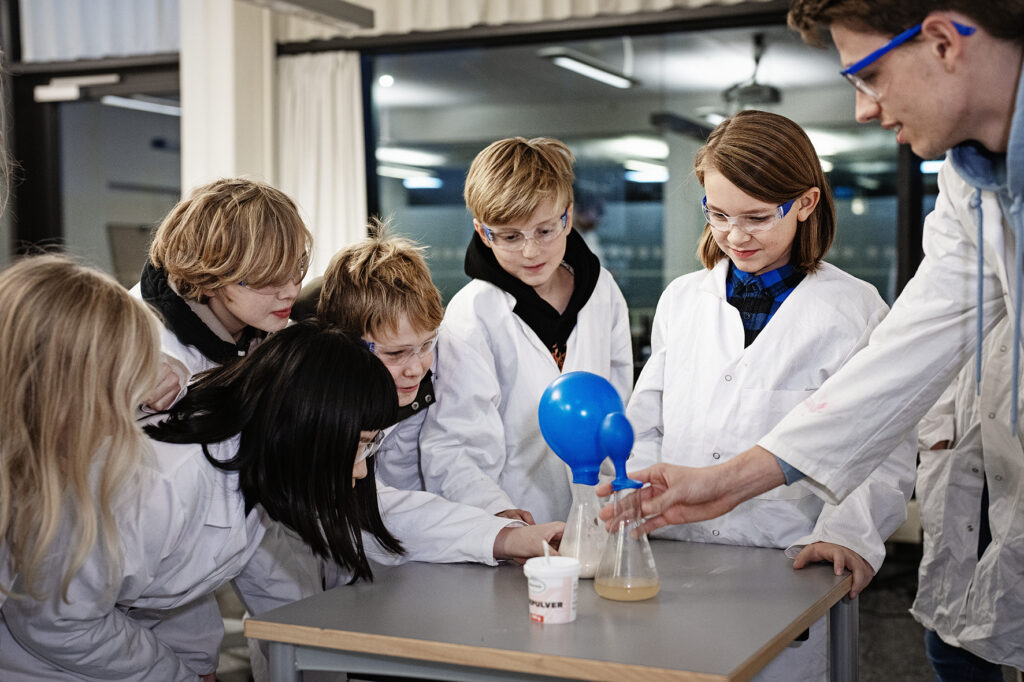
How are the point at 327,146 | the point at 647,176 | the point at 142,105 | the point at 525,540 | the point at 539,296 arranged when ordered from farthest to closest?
the point at 142,105 < the point at 327,146 < the point at 647,176 < the point at 539,296 < the point at 525,540

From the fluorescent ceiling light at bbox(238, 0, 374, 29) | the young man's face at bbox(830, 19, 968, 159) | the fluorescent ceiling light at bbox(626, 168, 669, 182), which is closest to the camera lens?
the young man's face at bbox(830, 19, 968, 159)

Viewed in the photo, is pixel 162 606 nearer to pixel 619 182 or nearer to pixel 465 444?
pixel 465 444

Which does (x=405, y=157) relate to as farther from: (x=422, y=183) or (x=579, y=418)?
(x=579, y=418)

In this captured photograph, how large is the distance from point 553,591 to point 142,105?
4.48m

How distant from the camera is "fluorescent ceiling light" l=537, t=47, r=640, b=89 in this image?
176 inches

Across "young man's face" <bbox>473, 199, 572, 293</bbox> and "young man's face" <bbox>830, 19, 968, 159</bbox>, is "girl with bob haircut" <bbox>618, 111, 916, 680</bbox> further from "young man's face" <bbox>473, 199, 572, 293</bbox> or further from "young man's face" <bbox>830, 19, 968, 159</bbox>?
"young man's face" <bbox>830, 19, 968, 159</bbox>

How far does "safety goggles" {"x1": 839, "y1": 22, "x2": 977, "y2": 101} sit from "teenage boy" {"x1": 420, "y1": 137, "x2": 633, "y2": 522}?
77cm

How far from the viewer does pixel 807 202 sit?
1.92 meters

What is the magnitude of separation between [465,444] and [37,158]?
13.3ft

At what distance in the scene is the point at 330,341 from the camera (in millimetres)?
1622

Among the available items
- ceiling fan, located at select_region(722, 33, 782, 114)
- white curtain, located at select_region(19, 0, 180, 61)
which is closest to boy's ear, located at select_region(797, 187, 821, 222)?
ceiling fan, located at select_region(722, 33, 782, 114)

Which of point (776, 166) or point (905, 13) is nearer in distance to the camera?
point (905, 13)

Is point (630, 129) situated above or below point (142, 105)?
below

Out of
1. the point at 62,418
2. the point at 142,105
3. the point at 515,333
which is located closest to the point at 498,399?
the point at 515,333
